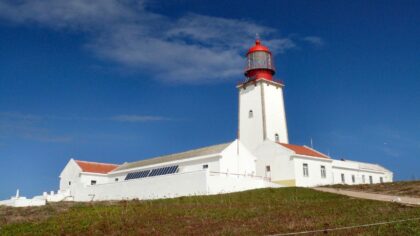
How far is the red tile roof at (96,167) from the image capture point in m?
45.9

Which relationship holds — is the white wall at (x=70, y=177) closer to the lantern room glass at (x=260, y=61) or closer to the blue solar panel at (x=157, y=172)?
the blue solar panel at (x=157, y=172)

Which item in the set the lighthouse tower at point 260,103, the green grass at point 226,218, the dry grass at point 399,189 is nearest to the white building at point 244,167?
the lighthouse tower at point 260,103

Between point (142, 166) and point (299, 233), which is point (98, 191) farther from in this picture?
point (299, 233)

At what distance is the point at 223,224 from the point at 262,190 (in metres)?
13.5

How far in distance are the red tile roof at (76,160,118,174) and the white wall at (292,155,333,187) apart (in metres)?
20.4

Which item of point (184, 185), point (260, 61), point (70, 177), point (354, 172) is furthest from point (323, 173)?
point (70, 177)

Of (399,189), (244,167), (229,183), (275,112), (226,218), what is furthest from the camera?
(275,112)

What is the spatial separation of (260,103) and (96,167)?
720 inches

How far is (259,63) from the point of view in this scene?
145ft

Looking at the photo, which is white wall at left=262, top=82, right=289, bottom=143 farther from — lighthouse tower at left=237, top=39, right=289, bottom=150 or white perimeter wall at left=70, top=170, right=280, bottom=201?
white perimeter wall at left=70, top=170, right=280, bottom=201

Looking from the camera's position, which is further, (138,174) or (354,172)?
(354,172)

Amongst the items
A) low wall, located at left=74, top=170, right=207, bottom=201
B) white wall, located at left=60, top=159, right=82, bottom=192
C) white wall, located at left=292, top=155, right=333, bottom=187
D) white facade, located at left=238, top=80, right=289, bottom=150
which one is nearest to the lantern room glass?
white facade, located at left=238, top=80, right=289, bottom=150

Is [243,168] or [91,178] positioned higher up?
[91,178]

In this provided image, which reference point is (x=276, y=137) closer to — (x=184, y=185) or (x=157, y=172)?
(x=157, y=172)
